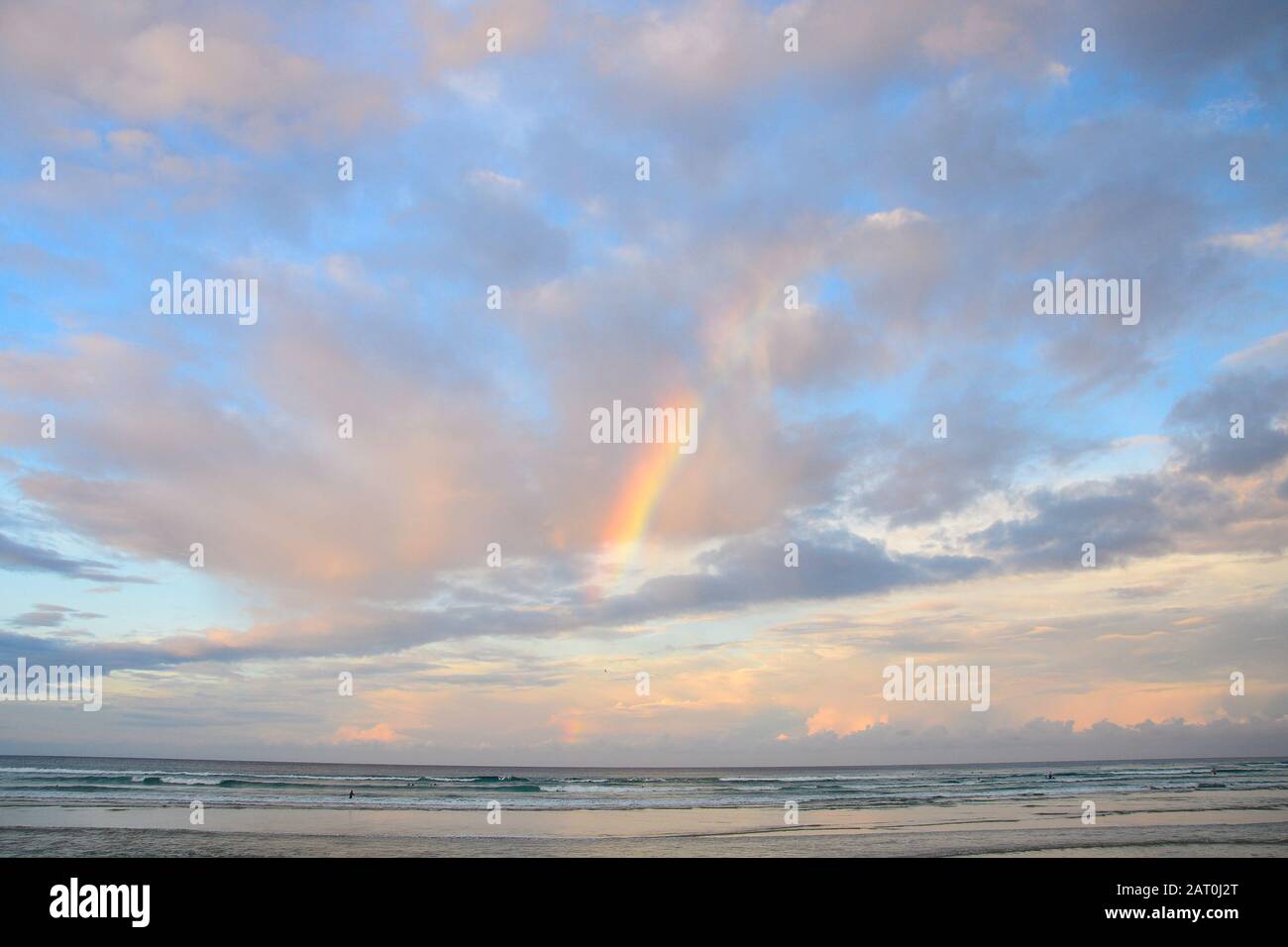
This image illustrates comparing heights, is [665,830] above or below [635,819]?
above

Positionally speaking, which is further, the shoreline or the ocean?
the shoreline

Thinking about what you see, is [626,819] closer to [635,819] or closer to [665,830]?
[635,819]

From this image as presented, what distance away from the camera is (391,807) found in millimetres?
35625

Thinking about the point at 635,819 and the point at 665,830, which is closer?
the point at 665,830

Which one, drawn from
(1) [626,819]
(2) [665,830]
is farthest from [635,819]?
(2) [665,830]

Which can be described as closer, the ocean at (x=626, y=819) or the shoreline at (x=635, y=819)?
the ocean at (x=626, y=819)

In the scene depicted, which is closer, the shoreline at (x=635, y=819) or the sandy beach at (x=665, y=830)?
the sandy beach at (x=665, y=830)

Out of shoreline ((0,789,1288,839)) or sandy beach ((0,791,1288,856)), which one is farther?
shoreline ((0,789,1288,839))
